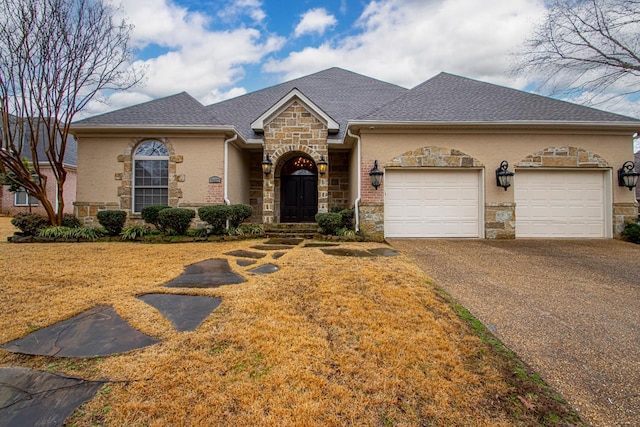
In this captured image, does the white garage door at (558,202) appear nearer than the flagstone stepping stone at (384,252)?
No

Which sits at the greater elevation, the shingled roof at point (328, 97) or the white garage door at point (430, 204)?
the shingled roof at point (328, 97)

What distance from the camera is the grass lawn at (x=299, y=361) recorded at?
61.7 inches

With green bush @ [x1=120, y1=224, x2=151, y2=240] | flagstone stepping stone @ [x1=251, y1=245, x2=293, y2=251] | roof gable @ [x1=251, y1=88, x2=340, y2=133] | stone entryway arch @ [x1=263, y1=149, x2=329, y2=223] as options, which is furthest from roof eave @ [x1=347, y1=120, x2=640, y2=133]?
green bush @ [x1=120, y1=224, x2=151, y2=240]

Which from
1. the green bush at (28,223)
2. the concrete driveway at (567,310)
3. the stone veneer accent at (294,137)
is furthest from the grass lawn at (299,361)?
the stone veneer accent at (294,137)

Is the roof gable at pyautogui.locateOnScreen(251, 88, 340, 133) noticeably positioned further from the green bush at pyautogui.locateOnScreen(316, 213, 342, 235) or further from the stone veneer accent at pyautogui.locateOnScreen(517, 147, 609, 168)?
the stone veneer accent at pyautogui.locateOnScreen(517, 147, 609, 168)

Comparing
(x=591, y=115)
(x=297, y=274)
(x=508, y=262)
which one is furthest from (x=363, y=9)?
(x=297, y=274)

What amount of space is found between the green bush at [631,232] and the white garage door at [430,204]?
4169 mm

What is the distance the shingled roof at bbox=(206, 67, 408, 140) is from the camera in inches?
444

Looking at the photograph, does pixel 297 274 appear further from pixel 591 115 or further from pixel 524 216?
pixel 591 115

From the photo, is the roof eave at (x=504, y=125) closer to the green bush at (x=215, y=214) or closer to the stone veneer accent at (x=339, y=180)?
the stone veneer accent at (x=339, y=180)

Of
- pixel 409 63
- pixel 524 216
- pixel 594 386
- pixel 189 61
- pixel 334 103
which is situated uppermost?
pixel 409 63

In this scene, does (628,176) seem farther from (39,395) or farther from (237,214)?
(39,395)

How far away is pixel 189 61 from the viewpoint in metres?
15.1

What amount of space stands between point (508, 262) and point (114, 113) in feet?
39.7
